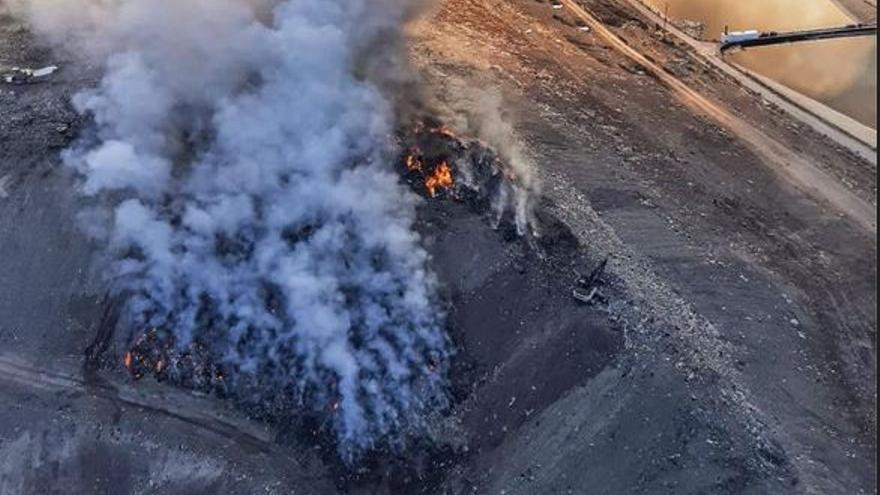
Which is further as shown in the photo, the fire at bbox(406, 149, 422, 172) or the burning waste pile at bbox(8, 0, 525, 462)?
the fire at bbox(406, 149, 422, 172)

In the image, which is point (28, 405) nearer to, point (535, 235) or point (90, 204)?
point (90, 204)

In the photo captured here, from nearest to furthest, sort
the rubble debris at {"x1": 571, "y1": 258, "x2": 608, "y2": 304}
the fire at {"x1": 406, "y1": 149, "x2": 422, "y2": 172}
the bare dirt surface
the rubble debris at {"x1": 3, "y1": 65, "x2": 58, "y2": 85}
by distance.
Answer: the bare dirt surface, the rubble debris at {"x1": 571, "y1": 258, "x2": 608, "y2": 304}, the fire at {"x1": 406, "y1": 149, "x2": 422, "y2": 172}, the rubble debris at {"x1": 3, "y1": 65, "x2": 58, "y2": 85}

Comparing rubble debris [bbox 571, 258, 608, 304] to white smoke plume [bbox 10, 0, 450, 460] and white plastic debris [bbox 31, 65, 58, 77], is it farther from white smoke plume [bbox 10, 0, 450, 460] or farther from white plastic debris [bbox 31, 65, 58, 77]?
white plastic debris [bbox 31, 65, 58, 77]

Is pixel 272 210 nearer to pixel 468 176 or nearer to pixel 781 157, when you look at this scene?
pixel 468 176

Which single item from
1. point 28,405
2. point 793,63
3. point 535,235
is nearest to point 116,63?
point 28,405

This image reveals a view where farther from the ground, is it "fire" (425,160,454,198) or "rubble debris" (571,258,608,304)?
"fire" (425,160,454,198)

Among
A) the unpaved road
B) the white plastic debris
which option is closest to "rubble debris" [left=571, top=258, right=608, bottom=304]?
the unpaved road

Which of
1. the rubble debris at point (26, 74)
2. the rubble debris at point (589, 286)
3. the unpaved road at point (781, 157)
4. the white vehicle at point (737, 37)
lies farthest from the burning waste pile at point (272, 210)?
the white vehicle at point (737, 37)
